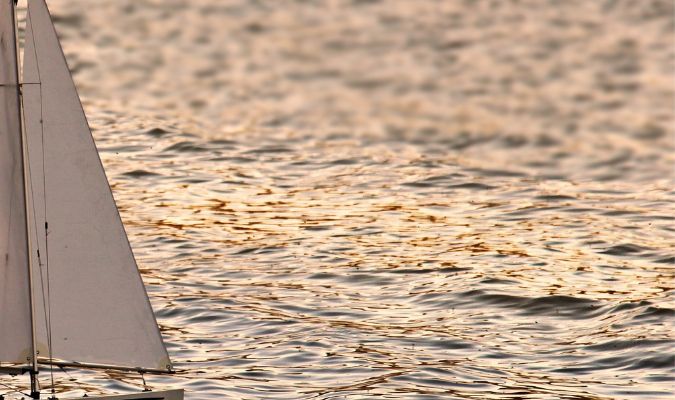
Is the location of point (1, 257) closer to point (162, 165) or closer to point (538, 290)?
point (538, 290)

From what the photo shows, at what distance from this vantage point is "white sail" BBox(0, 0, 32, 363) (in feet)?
82.2

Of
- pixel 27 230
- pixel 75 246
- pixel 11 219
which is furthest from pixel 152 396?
pixel 11 219

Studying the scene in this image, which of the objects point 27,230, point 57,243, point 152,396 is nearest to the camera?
point 27,230

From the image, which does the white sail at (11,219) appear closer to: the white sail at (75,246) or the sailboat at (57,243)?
the sailboat at (57,243)

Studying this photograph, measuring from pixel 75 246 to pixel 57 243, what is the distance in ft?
0.95

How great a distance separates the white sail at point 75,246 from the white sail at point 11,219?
26 centimetres

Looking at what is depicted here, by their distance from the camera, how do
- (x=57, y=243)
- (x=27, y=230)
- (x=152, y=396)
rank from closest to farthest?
(x=27, y=230) < (x=152, y=396) < (x=57, y=243)

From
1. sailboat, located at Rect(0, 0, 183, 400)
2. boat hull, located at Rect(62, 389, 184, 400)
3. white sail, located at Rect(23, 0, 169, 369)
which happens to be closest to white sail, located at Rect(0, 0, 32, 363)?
sailboat, located at Rect(0, 0, 183, 400)

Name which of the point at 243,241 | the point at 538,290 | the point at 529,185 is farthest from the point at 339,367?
the point at 529,185

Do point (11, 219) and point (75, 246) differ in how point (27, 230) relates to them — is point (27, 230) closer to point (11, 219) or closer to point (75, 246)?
point (11, 219)

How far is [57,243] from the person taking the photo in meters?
26.1

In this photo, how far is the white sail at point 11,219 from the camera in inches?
986

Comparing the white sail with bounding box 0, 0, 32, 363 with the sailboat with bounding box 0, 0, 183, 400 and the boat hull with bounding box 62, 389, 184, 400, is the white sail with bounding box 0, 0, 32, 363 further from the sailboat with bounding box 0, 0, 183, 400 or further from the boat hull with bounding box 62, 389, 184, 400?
the boat hull with bounding box 62, 389, 184, 400

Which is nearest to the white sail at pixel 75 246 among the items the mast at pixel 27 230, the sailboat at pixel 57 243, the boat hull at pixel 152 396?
the sailboat at pixel 57 243
